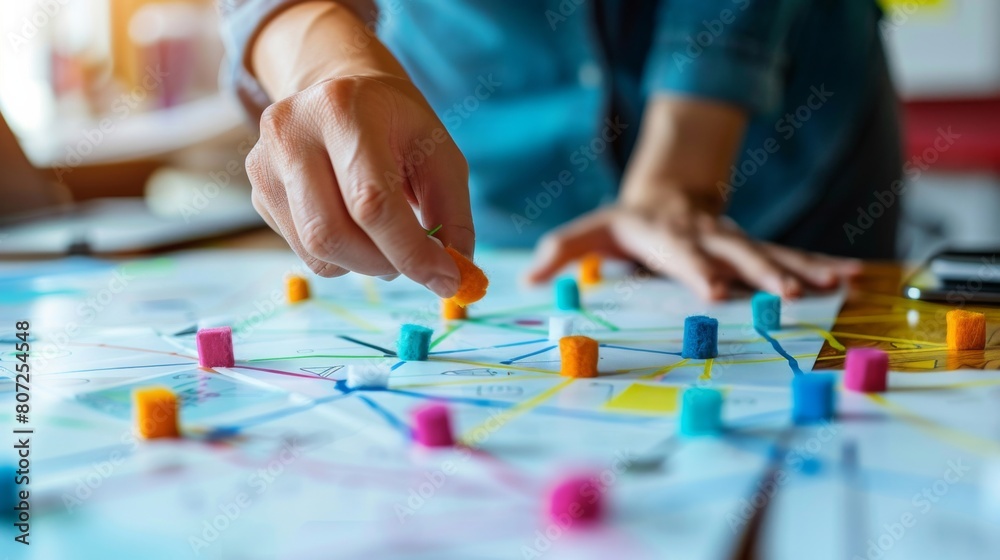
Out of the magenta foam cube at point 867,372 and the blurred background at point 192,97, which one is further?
the blurred background at point 192,97

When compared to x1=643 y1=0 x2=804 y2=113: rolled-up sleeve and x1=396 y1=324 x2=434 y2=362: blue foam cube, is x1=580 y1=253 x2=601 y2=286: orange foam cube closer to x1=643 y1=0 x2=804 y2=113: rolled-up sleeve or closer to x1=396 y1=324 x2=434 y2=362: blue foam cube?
x1=643 y1=0 x2=804 y2=113: rolled-up sleeve

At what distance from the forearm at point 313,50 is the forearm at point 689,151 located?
411 mm

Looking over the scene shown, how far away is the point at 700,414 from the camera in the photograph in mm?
452

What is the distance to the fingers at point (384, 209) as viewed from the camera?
52 cm

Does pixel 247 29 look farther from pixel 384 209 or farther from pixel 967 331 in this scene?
pixel 967 331

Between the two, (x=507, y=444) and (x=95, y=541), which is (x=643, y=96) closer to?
(x=507, y=444)

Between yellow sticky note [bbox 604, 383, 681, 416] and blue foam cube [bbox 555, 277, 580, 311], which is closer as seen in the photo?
yellow sticky note [bbox 604, 383, 681, 416]

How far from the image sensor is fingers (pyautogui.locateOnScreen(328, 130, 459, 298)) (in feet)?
1.72

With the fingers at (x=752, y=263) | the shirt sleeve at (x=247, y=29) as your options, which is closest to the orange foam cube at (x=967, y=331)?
the fingers at (x=752, y=263)

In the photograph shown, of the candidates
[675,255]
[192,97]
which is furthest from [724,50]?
[192,97]

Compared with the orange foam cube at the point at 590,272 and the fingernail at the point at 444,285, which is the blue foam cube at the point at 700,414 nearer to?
the fingernail at the point at 444,285

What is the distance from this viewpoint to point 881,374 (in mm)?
522

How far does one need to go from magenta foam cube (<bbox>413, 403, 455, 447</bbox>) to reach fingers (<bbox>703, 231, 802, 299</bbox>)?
51 cm

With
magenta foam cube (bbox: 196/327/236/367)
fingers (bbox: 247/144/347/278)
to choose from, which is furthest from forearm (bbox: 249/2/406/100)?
magenta foam cube (bbox: 196/327/236/367)
